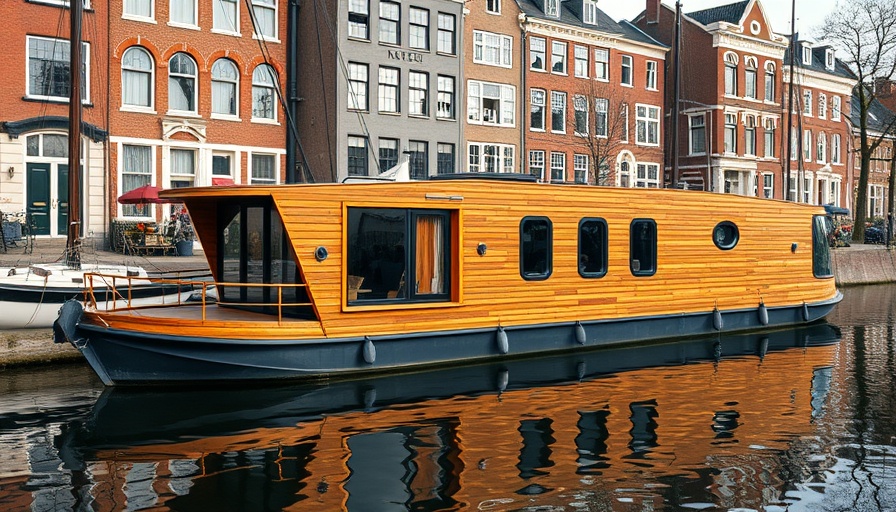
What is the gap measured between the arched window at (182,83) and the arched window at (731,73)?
100 feet

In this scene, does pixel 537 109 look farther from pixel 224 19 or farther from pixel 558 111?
pixel 224 19

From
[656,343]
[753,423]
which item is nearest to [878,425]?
[753,423]

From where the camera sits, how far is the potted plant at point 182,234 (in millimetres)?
29344

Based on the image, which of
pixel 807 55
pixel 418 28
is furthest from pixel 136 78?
pixel 807 55

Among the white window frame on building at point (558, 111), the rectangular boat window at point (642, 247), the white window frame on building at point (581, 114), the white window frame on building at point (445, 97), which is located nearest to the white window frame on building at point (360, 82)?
the white window frame on building at point (445, 97)

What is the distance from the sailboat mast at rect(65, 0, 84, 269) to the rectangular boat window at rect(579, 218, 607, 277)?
9402 millimetres

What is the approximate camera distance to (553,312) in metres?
16.8

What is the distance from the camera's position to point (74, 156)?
57.5 ft

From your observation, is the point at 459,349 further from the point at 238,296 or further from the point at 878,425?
the point at 878,425

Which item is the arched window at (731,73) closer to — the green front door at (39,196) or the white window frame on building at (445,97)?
the white window frame on building at (445,97)

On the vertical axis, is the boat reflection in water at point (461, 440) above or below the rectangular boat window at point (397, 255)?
below

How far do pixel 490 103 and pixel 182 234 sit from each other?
16.4 meters

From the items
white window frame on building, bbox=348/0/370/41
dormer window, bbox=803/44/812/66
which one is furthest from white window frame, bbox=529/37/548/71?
dormer window, bbox=803/44/812/66

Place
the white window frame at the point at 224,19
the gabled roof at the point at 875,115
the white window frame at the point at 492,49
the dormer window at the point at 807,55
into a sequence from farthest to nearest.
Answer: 1. the gabled roof at the point at 875,115
2. the dormer window at the point at 807,55
3. the white window frame at the point at 492,49
4. the white window frame at the point at 224,19
